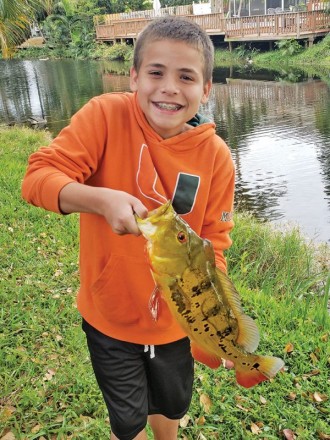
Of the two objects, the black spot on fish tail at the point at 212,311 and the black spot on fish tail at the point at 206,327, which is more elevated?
the black spot on fish tail at the point at 212,311

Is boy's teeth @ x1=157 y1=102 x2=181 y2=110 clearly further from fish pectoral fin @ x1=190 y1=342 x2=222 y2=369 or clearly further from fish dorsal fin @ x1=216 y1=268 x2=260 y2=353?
fish pectoral fin @ x1=190 y1=342 x2=222 y2=369

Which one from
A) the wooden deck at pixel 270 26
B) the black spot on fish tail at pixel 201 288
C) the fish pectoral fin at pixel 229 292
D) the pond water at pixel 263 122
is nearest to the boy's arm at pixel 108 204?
the black spot on fish tail at pixel 201 288

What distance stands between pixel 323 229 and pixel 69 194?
247 inches

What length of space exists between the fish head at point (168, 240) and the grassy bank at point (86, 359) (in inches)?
64.7

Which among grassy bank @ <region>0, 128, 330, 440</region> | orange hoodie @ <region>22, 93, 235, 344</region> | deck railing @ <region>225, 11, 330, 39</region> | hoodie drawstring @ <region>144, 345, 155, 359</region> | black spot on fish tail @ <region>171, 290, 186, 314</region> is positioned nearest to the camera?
black spot on fish tail @ <region>171, 290, 186, 314</region>

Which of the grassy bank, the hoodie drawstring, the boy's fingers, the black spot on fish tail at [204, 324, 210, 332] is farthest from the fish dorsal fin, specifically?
the grassy bank

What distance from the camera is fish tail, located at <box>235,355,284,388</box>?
6.05ft

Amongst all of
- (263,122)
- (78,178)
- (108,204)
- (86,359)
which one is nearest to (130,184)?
(78,178)

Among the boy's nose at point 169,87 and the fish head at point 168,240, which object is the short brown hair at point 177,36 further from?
the fish head at point 168,240

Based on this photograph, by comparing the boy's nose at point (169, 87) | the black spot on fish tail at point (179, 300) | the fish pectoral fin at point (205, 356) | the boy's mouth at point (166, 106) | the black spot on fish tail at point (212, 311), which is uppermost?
the boy's nose at point (169, 87)

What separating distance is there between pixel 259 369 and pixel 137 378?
1.83 feet

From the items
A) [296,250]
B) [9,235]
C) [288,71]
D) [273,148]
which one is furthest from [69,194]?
[288,71]

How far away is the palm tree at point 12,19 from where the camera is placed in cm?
848

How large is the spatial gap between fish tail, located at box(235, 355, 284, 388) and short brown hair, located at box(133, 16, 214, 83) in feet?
4.06
